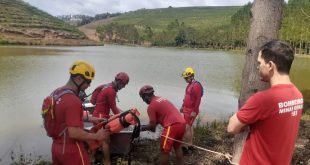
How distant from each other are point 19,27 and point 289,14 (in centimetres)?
7505

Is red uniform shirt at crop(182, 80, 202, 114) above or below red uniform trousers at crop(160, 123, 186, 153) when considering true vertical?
above

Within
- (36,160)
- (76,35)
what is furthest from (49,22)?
(36,160)

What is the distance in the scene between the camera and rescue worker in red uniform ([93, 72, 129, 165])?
7.98 metres

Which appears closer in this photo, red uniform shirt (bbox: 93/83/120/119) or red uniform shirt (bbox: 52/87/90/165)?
red uniform shirt (bbox: 52/87/90/165)

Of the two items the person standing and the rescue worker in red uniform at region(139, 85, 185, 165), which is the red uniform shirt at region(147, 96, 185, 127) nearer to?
the rescue worker in red uniform at region(139, 85, 185, 165)

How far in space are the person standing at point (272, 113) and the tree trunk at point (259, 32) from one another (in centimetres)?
211

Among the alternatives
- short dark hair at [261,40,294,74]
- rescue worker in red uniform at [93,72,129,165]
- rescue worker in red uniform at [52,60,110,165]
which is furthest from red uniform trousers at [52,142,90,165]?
rescue worker in red uniform at [93,72,129,165]

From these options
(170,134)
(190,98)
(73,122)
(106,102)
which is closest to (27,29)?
(190,98)

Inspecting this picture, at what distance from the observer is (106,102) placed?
27.2 feet

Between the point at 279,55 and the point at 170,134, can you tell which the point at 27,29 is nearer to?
the point at 170,134

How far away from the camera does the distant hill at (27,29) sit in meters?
104

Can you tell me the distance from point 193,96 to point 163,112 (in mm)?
2414

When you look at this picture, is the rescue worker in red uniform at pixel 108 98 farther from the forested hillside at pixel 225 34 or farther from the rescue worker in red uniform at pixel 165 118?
the forested hillside at pixel 225 34

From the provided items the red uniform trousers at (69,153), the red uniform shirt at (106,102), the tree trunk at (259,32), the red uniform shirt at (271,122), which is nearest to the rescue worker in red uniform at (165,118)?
the red uniform shirt at (106,102)
